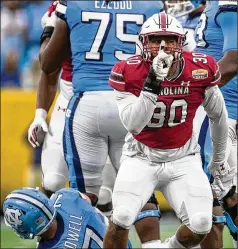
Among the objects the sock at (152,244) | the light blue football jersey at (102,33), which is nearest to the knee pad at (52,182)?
the light blue football jersey at (102,33)

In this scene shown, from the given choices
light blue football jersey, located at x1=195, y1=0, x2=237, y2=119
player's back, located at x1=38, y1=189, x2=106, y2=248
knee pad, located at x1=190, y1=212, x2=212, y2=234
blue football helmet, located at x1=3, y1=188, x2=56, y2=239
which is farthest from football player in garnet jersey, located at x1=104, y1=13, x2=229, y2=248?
light blue football jersey, located at x1=195, y1=0, x2=237, y2=119

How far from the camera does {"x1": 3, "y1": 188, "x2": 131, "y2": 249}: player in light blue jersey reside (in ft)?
15.4

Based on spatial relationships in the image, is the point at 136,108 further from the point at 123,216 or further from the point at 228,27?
the point at 228,27

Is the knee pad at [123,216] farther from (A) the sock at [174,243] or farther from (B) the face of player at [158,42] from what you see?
(B) the face of player at [158,42]

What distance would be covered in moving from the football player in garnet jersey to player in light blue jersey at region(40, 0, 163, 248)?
49 centimetres

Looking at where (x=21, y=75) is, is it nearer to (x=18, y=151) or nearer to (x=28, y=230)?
(x=18, y=151)

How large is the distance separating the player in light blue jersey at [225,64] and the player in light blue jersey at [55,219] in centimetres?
85

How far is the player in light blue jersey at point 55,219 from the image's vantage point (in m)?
4.69

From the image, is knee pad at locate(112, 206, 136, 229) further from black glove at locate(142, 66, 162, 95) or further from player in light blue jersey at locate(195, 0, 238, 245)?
player in light blue jersey at locate(195, 0, 238, 245)

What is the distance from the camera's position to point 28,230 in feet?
15.4

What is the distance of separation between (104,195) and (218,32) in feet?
4.10

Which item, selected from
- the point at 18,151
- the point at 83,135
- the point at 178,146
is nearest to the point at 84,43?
the point at 83,135

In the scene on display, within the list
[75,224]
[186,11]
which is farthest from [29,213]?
[186,11]

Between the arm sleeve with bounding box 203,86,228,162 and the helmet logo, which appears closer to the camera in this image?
the helmet logo
